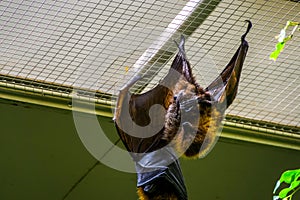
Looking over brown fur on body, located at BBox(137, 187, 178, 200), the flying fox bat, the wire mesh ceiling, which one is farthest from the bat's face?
the wire mesh ceiling

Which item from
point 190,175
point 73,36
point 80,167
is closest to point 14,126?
point 80,167

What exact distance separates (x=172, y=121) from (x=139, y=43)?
1.46 feet

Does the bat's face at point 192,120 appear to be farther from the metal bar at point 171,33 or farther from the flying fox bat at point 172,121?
the metal bar at point 171,33

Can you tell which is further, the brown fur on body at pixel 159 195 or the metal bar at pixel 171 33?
the metal bar at pixel 171 33

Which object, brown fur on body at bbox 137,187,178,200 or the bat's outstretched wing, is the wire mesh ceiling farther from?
brown fur on body at bbox 137,187,178,200

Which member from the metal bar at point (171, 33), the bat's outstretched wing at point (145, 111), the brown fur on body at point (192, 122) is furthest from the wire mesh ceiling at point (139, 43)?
the brown fur on body at point (192, 122)

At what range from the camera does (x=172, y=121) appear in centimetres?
203

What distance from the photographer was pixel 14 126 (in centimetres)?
275

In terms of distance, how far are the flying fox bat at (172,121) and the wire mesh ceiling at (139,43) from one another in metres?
0.15

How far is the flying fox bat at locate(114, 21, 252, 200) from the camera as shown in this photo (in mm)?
2029

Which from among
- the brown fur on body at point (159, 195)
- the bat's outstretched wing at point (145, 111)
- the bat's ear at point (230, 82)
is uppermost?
the bat's ear at point (230, 82)

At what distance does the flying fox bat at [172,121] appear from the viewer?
2.03m

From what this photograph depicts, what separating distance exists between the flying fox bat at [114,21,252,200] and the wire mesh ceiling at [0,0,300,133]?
0.15 metres

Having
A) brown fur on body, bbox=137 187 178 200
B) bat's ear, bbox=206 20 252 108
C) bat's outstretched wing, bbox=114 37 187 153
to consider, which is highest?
bat's ear, bbox=206 20 252 108
